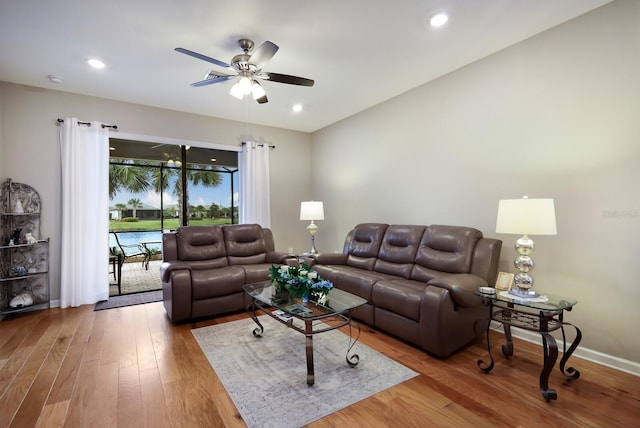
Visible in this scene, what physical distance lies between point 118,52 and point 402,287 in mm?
3551

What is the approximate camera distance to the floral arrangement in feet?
7.80

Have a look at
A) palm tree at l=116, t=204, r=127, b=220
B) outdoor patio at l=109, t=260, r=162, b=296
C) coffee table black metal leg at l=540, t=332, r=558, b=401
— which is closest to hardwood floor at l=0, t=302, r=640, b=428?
coffee table black metal leg at l=540, t=332, r=558, b=401

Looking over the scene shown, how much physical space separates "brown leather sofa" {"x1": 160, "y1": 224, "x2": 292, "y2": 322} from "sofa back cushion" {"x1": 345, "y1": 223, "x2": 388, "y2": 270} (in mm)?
915

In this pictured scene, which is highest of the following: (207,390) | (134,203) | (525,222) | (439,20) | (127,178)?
(439,20)

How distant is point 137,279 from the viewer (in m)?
5.02

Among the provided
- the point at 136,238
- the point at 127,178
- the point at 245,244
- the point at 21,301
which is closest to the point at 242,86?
the point at 245,244

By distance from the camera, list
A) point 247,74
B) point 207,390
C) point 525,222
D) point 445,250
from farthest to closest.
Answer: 1. point 445,250
2. point 247,74
3. point 525,222
4. point 207,390

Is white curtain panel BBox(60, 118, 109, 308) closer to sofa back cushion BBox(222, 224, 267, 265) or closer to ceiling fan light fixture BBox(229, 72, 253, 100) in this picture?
sofa back cushion BBox(222, 224, 267, 265)

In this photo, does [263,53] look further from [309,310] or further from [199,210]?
[199,210]

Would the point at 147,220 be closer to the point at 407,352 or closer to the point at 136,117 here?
the point at 136,117

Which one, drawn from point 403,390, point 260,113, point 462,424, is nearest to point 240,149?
point 260,113

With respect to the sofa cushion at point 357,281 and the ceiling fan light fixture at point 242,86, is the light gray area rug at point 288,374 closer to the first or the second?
the sofa cushion at point 357,281

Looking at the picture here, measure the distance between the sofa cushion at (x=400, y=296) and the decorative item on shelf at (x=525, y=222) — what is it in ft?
2.40

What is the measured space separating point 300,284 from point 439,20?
2.45 meters
